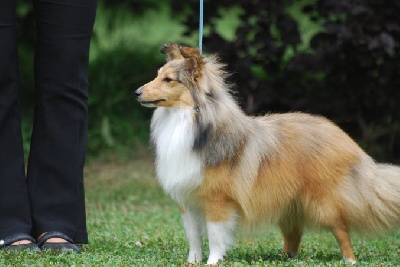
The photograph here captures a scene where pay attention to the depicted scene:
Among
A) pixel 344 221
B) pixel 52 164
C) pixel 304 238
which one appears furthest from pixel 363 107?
pixel 52 164

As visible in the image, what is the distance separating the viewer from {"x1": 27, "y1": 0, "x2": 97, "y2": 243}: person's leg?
521cm

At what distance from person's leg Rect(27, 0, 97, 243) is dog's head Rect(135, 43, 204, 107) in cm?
43

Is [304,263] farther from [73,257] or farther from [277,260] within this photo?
[73,257]

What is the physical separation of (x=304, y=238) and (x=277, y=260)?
4.29 ft

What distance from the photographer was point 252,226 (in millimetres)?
5395

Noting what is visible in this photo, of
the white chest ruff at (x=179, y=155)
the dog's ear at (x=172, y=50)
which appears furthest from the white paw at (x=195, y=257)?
the dog's ear at (x=172, y=50)

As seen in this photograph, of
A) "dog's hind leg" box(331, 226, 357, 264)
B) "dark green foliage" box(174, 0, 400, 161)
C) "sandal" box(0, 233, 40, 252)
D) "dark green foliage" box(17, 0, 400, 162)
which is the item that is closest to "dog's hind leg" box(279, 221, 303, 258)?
"dog's hind leg" box(331, 226, 357, 264)

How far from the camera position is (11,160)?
5328mm

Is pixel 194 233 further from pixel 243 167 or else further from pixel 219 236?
pixel 243 167

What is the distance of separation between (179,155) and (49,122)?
0.79 metres

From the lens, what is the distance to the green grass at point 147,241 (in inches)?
205

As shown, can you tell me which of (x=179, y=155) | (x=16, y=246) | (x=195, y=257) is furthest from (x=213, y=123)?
(x=16, y=246)

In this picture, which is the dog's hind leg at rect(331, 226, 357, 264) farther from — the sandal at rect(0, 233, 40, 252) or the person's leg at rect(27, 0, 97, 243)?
the sandal at rect(0, 233, 40, 252)

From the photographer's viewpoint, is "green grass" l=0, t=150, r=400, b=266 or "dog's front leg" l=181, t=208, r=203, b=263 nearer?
"green grass" l=0, t=150, r=400, b=266
